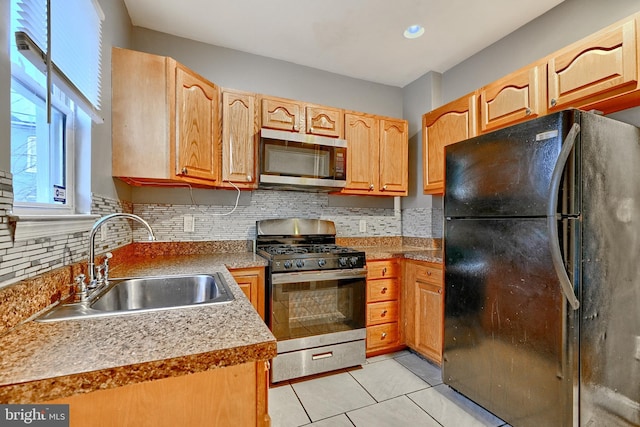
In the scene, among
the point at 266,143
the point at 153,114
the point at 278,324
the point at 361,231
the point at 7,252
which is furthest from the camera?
the point at 361,231

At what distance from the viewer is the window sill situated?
816mm

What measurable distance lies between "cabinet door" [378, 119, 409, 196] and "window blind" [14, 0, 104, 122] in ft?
6.89

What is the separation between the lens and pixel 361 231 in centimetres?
294

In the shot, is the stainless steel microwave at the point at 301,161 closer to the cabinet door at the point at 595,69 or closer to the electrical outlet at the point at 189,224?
the electrical outlet at the point at 189,224

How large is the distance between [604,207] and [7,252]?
2.24m

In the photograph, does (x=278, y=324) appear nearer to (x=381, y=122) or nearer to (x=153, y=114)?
(x=153, y=114)

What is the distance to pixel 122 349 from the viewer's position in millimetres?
662

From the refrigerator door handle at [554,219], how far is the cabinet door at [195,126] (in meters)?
2.01

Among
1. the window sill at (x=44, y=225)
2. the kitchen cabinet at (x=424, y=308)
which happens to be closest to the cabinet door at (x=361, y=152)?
the kitchen cabinet at (x=424, y=308)

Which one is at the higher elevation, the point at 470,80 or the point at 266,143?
the point at 470,80

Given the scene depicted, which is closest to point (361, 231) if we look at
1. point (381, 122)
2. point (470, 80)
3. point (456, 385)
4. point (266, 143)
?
point (381, 122)

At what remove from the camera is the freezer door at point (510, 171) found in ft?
4.33

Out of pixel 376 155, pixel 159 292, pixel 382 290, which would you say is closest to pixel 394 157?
pixel 376 155

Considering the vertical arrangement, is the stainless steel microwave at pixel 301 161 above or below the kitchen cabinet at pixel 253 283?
above
